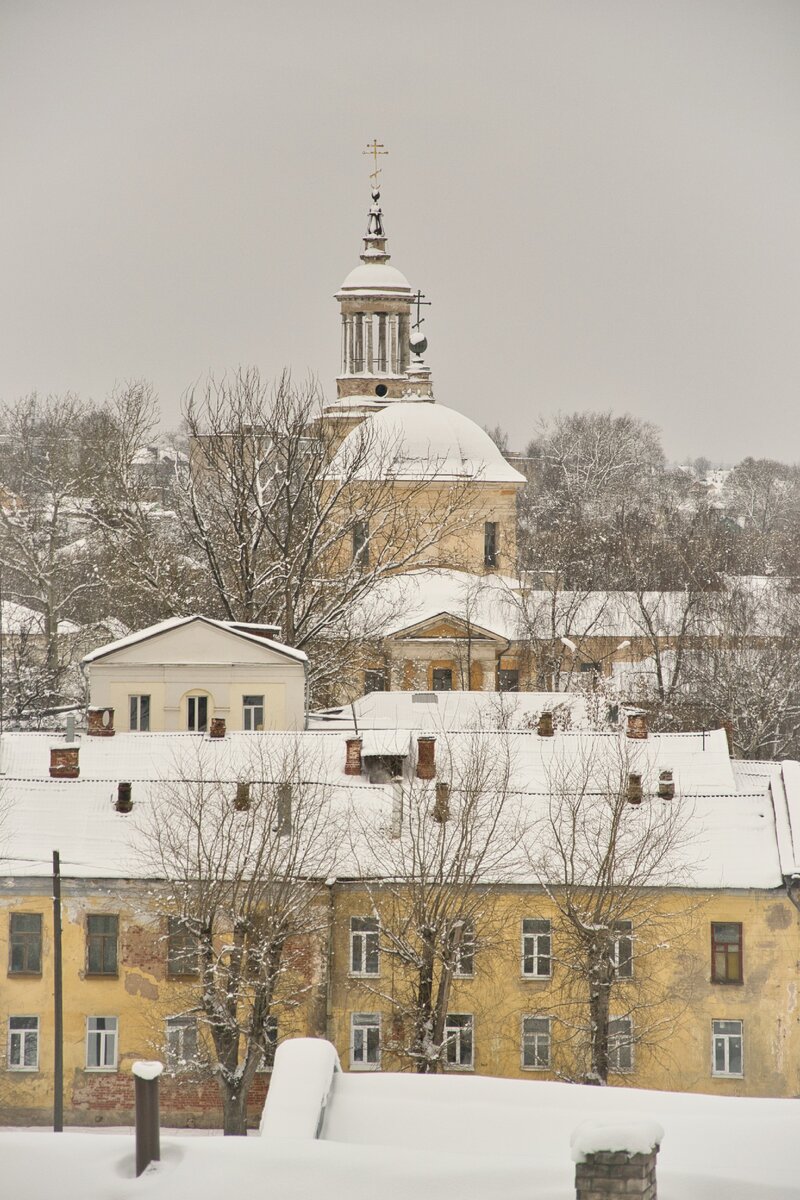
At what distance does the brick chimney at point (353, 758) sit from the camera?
2347 centimetres

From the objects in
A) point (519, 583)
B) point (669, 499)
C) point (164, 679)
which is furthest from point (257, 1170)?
point (669, 499)

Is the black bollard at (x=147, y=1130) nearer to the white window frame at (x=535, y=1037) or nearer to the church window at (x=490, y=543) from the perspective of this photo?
the white window frame at (x=535, y=1037)

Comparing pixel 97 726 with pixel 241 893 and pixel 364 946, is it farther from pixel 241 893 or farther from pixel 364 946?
pixel 364 946

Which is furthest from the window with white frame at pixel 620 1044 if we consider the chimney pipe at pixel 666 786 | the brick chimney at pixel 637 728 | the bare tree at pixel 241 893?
the brick chimney at pixel 637 728

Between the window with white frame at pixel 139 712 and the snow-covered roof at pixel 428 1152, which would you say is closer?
the snow-covered roof at pixel 428 1152

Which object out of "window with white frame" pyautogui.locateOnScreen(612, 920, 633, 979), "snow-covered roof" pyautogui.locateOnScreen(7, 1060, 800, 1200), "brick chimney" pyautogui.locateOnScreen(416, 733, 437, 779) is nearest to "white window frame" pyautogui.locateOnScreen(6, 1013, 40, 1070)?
"brick chimney" pyautogui.locateOnScreen(416, 733, 437, 779)

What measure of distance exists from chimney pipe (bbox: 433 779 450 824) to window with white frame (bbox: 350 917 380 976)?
155 centimetres

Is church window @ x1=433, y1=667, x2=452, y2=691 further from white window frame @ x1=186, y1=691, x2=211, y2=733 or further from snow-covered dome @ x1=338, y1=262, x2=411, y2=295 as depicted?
snow-covered dome @ x1=338, y1=262, x2=411, y2=295

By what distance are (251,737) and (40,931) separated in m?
4.45

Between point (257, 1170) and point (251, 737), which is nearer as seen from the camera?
point (257, 1170)

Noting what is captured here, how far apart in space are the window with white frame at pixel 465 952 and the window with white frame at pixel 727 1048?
3049 millimetres

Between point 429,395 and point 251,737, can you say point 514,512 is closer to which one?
point 429,395

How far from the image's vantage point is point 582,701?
34625 millimetres

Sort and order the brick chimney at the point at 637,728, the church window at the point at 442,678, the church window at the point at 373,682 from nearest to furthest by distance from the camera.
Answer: the brick chimney at the point at 637,728 < the church window at the point at 373,682 < the church window at the point at 442,678
